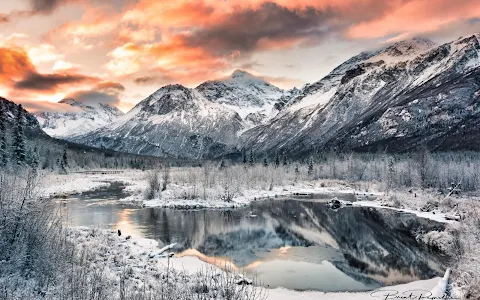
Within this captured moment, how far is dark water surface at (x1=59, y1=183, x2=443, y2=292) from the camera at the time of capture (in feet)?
92.5

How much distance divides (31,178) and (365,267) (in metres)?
25.6

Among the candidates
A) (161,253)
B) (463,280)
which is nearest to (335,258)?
(463,280)

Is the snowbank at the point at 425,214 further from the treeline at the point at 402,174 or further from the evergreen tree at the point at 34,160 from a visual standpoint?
the evergreen tree at the point at 34,160

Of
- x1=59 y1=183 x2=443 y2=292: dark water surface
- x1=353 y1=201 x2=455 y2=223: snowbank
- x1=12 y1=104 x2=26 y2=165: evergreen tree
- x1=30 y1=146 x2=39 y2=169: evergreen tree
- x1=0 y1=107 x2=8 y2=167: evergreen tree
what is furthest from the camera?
x1=30 y1=146 x2=39 y2=169: evergreen tree

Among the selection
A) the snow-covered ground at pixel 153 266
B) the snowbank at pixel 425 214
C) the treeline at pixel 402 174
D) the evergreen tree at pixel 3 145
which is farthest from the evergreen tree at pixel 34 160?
the snowbank at pixel 425 214

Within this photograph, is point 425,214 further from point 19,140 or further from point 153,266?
point 19,140

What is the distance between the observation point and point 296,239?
41.8m

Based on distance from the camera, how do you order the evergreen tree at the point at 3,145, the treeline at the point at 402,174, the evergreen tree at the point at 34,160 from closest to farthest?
the evergreen tree at the point at 3,145 < the evergreen tree at the point at 34,160 < the treeline at the point at 402,174

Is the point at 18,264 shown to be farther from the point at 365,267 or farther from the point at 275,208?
the point at 275,208

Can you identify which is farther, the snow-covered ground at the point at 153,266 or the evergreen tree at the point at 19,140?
the evergreen tree at the point at 19,140

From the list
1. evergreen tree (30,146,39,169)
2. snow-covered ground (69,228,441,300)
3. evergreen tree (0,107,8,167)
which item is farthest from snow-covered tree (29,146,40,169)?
snow-covered ground (69,228,441,300)

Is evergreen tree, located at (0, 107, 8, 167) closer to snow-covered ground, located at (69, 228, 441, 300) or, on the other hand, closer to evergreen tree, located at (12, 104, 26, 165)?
evergreen tree, located at (12, 104, 26, 165)

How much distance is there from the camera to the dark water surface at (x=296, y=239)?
2819 cm

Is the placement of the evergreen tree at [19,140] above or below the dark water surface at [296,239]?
above
